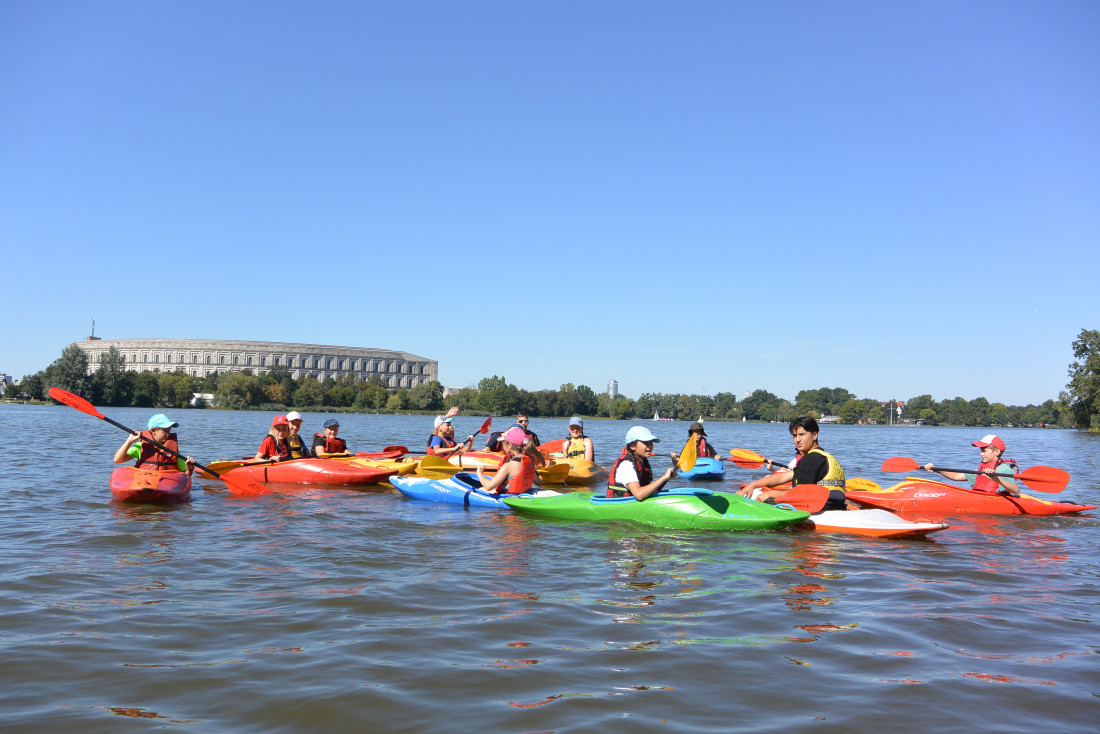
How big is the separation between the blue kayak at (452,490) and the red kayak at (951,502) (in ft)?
18.1

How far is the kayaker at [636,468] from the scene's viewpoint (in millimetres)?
9094

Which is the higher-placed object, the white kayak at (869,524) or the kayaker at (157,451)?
the kayaker at (157,451)

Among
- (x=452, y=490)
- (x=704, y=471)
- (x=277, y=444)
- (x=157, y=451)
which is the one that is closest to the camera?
(x=157, y=451)

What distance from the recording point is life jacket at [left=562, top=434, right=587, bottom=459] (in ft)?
53.7

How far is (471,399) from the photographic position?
12456 cm

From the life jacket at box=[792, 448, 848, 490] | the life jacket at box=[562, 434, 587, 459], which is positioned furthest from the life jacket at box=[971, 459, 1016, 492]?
the life jacket at box=[562, 434, 587, 459]

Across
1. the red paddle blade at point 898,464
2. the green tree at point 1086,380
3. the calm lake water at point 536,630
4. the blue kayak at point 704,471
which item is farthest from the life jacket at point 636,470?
the green tree at point 1086,380

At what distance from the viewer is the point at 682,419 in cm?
14738

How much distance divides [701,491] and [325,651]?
5.98m

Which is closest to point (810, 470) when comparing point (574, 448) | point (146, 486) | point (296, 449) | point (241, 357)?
point (574, 448)

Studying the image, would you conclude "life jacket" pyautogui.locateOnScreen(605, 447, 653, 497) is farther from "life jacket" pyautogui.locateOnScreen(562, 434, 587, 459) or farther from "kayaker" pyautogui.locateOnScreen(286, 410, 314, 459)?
"kayaker" pyautogui.locateOnScreen(286, 410, 314, 459)

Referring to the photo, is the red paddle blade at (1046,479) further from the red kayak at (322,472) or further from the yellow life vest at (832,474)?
the red kayak at (322,472)

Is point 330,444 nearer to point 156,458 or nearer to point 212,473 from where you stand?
point 212,473

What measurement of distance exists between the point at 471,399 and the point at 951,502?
114597mm
